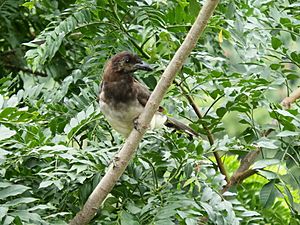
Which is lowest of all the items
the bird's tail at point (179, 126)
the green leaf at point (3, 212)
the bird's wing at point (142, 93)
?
the bird's tail at point (179, 126)

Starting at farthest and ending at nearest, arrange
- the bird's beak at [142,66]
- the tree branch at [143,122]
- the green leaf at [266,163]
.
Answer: the bird's beak at [142,66] → the green leaf at [266,163] → the tree branch at [143,122]

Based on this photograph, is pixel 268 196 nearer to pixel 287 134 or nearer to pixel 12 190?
pixel 287 134

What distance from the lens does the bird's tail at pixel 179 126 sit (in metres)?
2.24

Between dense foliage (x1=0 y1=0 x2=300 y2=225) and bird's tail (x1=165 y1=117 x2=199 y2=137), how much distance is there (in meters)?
0.03

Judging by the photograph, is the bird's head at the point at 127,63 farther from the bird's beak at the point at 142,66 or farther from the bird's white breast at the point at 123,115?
the bird's white breast at the point at 123,115

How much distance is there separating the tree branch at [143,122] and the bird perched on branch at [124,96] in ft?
1.46

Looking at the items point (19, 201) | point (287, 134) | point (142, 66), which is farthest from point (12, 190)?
point (287, 134)

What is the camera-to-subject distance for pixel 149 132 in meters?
2.14

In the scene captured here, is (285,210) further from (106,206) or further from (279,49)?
(106,206)

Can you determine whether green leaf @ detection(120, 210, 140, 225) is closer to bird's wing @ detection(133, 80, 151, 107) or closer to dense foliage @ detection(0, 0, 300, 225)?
dense foliage @ detection(0, 0, 300, 225)

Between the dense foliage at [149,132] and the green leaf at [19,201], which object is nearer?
the green leaf at [19,201]

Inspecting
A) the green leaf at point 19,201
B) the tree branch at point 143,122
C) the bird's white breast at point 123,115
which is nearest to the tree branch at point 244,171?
the bird's white breast at point 123,115

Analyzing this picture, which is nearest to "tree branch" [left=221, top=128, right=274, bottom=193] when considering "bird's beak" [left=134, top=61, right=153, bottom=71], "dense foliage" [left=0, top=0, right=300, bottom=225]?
"dense foliage" [left=0, top=0, right=300, bottom=225]

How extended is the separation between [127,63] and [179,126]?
0.25 m
